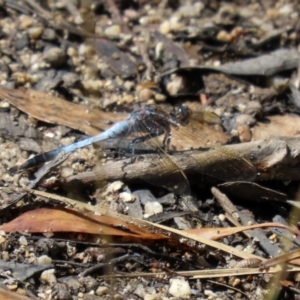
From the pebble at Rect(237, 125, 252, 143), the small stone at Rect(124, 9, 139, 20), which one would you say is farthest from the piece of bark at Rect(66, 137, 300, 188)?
the small stone at Rect(124, 9, 139, 20)

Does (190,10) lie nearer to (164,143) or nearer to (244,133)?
(244,133)

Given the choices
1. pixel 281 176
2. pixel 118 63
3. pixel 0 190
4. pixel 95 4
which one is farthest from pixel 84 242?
pixel 95 4

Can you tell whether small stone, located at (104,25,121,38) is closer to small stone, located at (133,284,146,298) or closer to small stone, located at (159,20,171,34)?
small stone, located at (159,20,171,34)

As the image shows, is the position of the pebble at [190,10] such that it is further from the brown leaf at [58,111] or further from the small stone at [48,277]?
the small stone at [48,277]

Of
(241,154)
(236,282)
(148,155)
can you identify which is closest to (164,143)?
(148,155)

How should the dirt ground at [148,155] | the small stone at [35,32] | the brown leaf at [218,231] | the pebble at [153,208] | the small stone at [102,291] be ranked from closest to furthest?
1. the small stone at [102,291]
2. the dirt ground at [148,155]
3. the brown leaf at [218,231]
4. the pebble at [153,208]
5. the small stone at [35,32]

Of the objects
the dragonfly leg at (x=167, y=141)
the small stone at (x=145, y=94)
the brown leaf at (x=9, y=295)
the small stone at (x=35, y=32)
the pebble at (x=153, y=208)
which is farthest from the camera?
the small stone at (x=35, y=32)

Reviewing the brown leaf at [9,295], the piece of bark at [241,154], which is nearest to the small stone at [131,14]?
the piece of bark at [241,154]
